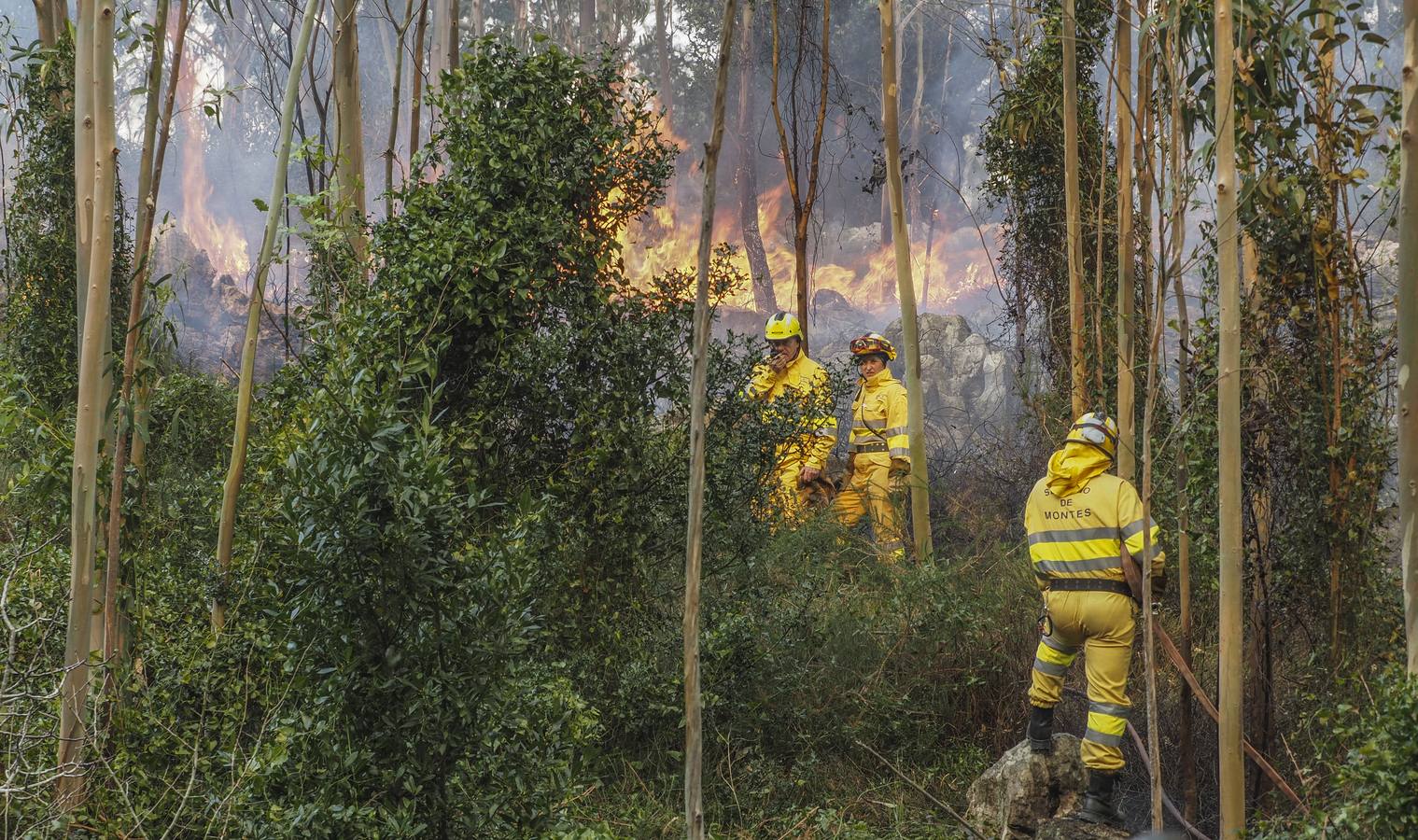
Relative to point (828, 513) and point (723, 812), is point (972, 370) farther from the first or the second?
point (723, 812)

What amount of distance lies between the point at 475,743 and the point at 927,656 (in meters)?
3.53

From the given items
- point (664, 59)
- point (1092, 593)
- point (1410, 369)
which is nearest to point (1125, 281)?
point (1410, 369)

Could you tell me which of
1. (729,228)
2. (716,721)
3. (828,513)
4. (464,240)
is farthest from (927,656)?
(729,228)

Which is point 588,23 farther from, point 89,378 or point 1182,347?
point 89,378

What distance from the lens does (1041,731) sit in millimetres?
5422

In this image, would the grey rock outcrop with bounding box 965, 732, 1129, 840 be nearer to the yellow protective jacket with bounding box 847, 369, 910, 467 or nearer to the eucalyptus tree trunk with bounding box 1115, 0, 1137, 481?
the eucalyptus tree trunk with bounding box 1115, 0, 1137, 481

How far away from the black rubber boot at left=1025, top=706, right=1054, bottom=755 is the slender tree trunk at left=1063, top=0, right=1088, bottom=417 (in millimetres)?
2418

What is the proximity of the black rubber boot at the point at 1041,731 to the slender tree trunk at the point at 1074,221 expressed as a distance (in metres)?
2.42

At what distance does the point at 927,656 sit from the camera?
641 centimetres

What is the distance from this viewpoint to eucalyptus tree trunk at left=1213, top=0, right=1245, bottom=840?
341 cm

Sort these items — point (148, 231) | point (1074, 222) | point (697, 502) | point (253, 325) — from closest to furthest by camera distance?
point (697, 502) < point (148, 231) < point (253, 325) < point (1074, 222)

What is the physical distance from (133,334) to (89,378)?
519 millimetres

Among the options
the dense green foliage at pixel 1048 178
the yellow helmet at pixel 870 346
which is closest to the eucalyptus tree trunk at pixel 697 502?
the dense green foliage at pixel 1048 178

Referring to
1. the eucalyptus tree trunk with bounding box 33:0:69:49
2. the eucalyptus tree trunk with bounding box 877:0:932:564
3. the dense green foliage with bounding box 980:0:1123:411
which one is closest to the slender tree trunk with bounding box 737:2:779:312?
the dense green foliage with bounding box 980:0:1123:411
